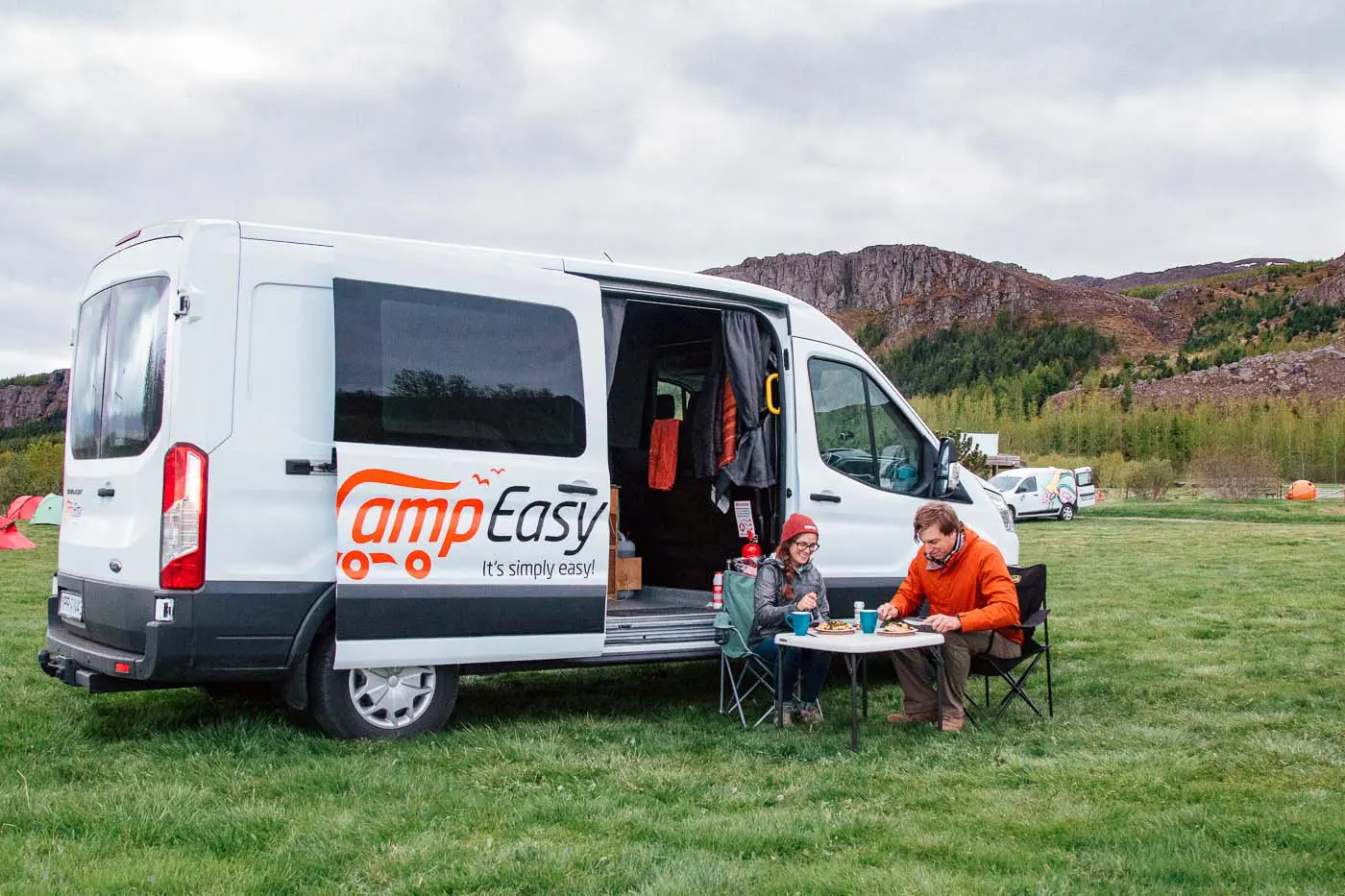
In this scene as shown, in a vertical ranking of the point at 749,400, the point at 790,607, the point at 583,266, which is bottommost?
the point at 790,607

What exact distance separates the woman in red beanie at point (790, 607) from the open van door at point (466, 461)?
87 centimetres

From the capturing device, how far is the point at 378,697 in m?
5.58

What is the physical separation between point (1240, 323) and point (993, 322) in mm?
36069

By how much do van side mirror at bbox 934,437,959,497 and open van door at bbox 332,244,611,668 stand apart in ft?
8.13

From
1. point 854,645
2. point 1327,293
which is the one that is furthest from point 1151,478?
point 1327,293

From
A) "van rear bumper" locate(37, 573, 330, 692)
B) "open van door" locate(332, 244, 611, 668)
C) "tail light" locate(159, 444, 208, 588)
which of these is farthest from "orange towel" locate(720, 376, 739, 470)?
"tail light" locate(159, 444, 208, 588)

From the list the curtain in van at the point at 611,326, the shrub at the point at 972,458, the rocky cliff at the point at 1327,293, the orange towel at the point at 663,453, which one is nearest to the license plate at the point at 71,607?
the curtain in van at the point at 611,326

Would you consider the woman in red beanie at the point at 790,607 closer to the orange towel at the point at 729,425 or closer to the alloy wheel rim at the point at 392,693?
the orange towel at the point at 729,425

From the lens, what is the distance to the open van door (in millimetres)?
5336

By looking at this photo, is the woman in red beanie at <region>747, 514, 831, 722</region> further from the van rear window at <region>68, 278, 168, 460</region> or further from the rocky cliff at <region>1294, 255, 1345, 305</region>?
the rocky cliff at <region>1294, 255, 1345, 305</region>

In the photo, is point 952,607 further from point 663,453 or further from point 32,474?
point 32,474

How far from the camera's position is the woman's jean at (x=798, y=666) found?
6.27 metres

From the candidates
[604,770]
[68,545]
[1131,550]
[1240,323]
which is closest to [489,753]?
[604,770]

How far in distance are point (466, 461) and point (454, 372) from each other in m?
0.42
